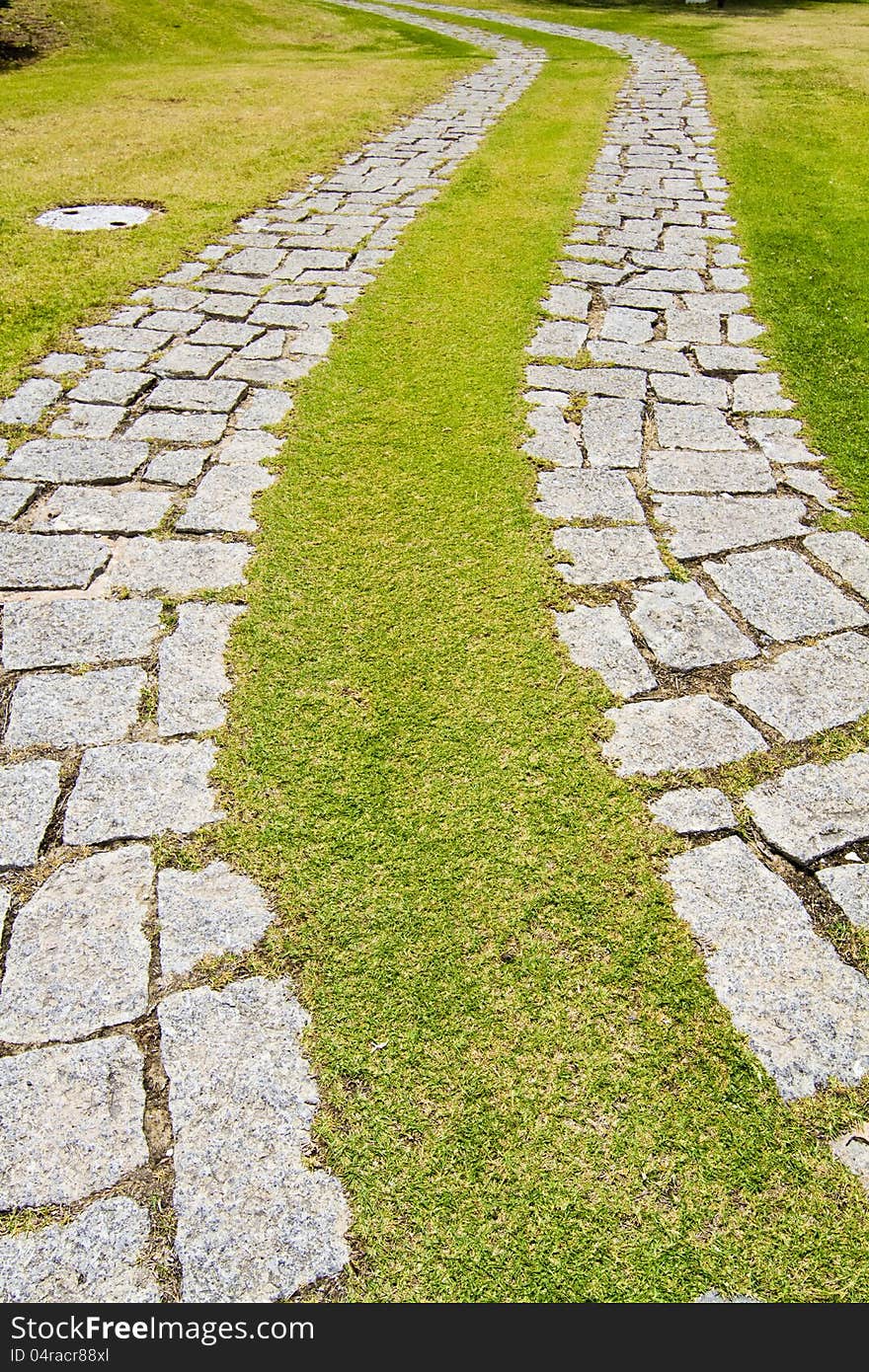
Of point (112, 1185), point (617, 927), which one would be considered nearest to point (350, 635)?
point (617, 927)

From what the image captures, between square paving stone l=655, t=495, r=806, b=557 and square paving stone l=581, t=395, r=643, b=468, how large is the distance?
15.1 inches

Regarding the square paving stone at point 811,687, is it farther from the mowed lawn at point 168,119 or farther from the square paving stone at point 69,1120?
the mowed lawn at point 168,119

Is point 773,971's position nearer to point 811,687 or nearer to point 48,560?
point 811,687

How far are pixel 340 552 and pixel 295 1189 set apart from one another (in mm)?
2289

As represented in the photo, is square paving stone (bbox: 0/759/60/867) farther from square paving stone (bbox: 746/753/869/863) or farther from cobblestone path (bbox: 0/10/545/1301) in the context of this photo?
square paving stone (bbox: 746/753/869/863)

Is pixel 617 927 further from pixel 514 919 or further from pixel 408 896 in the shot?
pixel 408 896

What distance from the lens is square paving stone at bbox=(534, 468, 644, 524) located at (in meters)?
3.76

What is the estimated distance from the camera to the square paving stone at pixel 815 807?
2.44m

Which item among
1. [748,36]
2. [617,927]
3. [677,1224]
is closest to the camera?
[677,1224]

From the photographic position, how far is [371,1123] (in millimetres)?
1878

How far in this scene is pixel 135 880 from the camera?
232cm

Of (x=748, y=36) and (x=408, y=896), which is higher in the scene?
(x=748, y=36)

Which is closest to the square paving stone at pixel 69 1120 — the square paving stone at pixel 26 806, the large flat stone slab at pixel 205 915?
the large flat stone slab at pixel 205 915

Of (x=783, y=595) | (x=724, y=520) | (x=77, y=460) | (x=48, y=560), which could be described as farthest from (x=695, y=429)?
(x=48, y=560)
